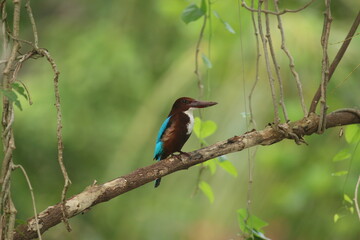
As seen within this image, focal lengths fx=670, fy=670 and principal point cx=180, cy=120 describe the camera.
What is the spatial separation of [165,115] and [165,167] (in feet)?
14.2

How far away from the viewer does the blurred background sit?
5746mm

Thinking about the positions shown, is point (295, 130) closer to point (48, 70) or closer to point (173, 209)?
point (173, 209)

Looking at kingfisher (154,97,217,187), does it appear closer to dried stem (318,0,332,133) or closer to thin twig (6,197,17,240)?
dried stem (318,0,332,133)

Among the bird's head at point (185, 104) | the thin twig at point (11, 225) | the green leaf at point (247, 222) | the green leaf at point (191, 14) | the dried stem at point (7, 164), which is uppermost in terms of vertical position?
the green leaf at point (191, 14)

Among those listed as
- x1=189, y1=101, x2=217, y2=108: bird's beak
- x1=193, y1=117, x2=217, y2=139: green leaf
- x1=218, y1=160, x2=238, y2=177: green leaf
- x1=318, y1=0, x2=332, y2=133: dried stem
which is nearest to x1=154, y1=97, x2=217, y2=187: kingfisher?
x1=189, y1=101, x2=217, y2=108: bird's beak

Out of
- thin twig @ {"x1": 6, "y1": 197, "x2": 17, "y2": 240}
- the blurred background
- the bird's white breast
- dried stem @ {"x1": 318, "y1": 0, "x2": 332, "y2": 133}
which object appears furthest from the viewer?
the blurred background

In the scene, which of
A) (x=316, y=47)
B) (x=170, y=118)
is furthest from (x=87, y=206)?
(x=316, y=47)

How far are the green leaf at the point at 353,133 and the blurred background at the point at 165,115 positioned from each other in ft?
4.35

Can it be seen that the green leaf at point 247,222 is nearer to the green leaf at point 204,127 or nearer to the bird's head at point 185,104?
the green leaf at point 204,127

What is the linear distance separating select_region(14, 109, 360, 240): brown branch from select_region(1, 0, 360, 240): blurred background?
61.8 inches

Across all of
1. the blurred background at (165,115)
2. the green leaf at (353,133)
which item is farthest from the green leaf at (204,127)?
the blurred background at (165,115)

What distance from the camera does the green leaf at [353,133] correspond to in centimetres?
271

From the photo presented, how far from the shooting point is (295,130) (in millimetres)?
2482

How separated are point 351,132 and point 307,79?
3.31m
